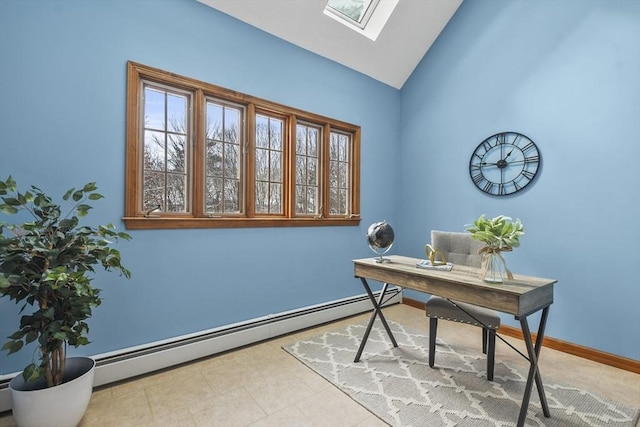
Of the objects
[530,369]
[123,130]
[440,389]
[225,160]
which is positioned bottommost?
[440,389]

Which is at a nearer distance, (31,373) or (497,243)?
(31,373)

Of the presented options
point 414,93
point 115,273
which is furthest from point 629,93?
point 115,273

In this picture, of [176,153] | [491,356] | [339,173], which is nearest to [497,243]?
[491,356]

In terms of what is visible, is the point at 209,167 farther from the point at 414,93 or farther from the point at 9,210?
the point at 414,93

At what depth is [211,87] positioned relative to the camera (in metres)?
2.51

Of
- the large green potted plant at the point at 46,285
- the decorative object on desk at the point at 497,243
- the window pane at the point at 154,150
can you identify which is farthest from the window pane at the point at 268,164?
the decorative object on desk at the point at 497,243

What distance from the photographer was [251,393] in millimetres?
1969

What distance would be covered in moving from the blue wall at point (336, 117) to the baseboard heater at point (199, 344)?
78 millimetres

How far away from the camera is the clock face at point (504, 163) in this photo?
2.86m

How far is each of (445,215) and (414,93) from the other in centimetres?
162

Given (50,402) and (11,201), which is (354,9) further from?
(50,402)

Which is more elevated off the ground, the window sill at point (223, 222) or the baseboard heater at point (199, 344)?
the window sill at point (223, 222)

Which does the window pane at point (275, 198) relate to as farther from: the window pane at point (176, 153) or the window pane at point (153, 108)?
the window pane at point (153, 108)

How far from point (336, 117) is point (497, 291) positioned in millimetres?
2466
